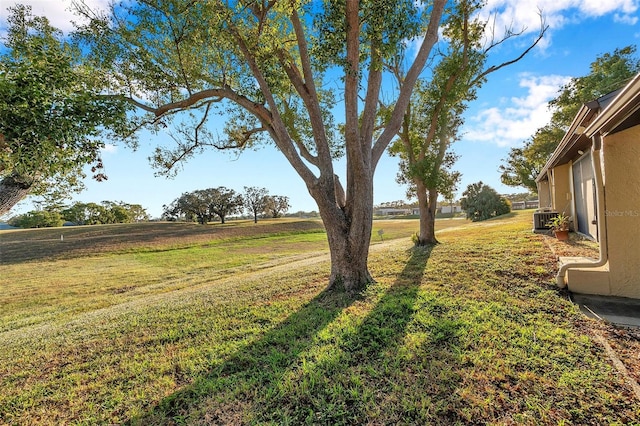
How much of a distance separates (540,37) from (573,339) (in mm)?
9350

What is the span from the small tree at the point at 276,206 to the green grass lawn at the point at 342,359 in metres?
49.3

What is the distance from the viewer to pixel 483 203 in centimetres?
3086

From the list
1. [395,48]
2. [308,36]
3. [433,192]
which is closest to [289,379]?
[395,48]

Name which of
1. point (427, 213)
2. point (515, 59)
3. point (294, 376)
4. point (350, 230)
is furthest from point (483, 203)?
point (294, 376)

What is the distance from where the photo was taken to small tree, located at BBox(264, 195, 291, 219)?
5545 centimetres

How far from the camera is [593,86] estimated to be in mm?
17047

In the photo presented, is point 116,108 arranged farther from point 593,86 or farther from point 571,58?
point 593,86

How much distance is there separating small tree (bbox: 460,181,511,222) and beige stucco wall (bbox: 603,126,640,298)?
29.5 metres

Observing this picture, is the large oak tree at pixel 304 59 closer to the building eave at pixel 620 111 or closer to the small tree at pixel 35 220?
the building eave at pixel 620 111

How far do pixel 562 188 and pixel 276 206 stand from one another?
5047cm

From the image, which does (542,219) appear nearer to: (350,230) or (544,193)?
(544,193)

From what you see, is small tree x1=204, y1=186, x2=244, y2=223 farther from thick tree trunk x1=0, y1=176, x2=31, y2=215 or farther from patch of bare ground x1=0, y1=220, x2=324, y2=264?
thick tree trunk x1=0, y1=176, x2=31, y2=215

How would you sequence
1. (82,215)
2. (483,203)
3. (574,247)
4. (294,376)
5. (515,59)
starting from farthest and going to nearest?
(82,215) → (483,203) → (515,59) → (574,247) → (294,376)

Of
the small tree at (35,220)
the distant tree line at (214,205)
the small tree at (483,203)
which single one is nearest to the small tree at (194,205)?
the distant tree line at (214,205)
